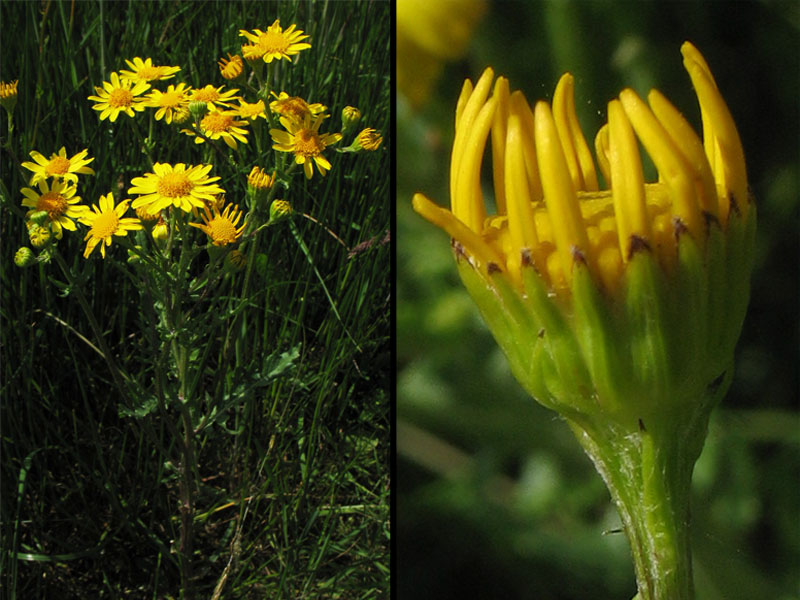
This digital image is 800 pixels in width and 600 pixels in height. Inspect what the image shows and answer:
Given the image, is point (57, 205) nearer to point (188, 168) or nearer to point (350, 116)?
point (188, 168)

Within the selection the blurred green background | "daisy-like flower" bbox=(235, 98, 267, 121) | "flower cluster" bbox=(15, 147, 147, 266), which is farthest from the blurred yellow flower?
"flower cluster" bbox=(15, 147, 147, 266)

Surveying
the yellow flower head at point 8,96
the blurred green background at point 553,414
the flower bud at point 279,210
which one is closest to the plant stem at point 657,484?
the blurred green background at point 553,414

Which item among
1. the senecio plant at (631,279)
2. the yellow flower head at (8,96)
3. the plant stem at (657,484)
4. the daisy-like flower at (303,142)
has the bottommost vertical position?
the plant stem at (657,484)

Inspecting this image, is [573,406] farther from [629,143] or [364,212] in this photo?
[364,212]

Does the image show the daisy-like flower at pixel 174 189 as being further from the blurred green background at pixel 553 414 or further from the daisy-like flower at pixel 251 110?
the blurred green background at pixel 553 414

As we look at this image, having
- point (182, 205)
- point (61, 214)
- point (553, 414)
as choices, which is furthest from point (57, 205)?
point (553, 414)

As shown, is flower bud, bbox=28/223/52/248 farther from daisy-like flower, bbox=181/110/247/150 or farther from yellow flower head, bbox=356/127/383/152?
yellow flower head, bbox=356/127/383/152
